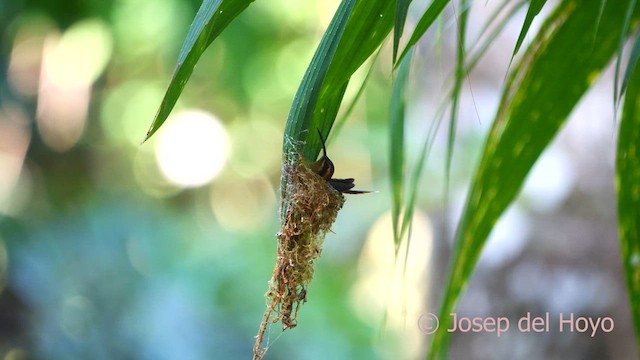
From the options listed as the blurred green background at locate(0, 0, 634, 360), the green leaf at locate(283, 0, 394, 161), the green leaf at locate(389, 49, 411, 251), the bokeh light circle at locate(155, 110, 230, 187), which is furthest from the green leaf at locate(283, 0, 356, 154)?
the bokeh light circle at locate(155, 110, 230, 187)

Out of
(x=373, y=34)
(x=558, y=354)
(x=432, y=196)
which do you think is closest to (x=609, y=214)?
(x=558, y=354)

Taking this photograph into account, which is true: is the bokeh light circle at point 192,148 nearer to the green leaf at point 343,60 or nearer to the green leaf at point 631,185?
the green leaf at point 631,185

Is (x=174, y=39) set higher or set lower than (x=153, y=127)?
lower

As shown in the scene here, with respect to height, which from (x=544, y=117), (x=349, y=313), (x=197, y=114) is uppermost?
(x=544, y=117)

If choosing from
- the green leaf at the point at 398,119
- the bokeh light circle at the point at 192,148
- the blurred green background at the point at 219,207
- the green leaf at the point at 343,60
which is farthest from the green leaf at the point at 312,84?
the bokeh light circle at the point at 192,148

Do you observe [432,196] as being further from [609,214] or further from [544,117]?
[544,117]

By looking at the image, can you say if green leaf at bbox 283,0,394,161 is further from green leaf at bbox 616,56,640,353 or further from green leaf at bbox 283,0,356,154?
green leaf at bbox 616,56,640,353
